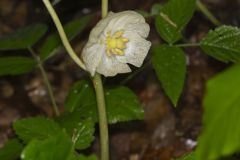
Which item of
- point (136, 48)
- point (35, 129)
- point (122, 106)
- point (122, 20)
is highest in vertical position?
point (122, 20)

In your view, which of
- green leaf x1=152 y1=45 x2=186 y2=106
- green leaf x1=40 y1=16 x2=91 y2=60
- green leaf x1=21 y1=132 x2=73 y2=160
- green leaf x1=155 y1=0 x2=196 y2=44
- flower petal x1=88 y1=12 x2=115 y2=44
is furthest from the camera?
green leaf x1=40 y1=16 x2=91 y2=60

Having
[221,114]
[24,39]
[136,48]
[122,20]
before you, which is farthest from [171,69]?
[221,114]

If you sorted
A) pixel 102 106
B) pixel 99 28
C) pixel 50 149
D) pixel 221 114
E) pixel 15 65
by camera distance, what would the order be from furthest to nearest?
pixel 15 65 → pixel 102 106 → pixel 99 28 → pixel 50 149 → pixel 221 114

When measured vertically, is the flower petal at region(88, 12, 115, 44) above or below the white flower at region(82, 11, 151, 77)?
above

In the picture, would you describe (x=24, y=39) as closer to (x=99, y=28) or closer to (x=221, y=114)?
(x=99, y=28)

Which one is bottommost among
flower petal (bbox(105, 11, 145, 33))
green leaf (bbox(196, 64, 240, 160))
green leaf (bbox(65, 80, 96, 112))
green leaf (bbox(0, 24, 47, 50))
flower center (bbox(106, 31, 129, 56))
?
green leaf (bbox(65, 80, 96, 112))

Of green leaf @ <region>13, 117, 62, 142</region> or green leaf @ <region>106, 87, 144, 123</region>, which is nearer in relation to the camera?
green leaf @ <region>13, 117, 62, 142</region>

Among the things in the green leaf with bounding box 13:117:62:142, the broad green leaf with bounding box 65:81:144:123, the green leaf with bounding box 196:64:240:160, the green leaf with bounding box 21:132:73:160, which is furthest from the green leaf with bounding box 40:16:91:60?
the green leaf with bounding box 196:64:240:160

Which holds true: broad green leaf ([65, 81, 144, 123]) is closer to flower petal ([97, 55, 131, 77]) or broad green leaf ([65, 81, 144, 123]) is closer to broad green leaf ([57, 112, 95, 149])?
broad green leaf ([57, 112, 95, 149])

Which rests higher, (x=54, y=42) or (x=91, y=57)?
(x=91, y=57)
